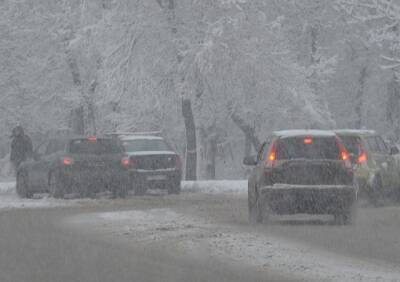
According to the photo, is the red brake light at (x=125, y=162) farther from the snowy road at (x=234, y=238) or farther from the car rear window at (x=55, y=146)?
the snowy road at (x=234, y=238)

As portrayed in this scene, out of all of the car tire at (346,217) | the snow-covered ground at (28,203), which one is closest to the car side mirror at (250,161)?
the car tire at (346,217)

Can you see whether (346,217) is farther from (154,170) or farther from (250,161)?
(154,170)

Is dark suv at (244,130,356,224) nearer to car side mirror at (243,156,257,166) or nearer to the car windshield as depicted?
car side mirror at (243,156,257,166)

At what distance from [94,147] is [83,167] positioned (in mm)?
889

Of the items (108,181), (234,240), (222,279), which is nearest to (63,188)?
(108,181)

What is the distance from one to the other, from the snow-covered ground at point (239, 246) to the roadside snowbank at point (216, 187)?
10481 millimetres

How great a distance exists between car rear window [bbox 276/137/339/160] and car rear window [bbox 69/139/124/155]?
10189 millimetres

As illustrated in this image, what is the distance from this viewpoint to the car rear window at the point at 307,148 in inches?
778

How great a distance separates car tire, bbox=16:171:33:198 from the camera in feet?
102

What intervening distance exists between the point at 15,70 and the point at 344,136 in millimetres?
28639

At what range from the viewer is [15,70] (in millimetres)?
51250

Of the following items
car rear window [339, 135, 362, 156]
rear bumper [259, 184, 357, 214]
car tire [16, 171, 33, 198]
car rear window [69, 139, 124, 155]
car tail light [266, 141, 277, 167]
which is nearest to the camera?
rear bumper [259, 184, 357, 214]

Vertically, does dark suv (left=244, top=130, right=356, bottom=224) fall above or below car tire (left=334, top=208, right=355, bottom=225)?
above

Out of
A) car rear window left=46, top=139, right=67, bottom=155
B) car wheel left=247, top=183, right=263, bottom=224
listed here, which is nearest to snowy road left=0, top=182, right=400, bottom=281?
car wheel left=247, top=183, right=263, bottom=224
